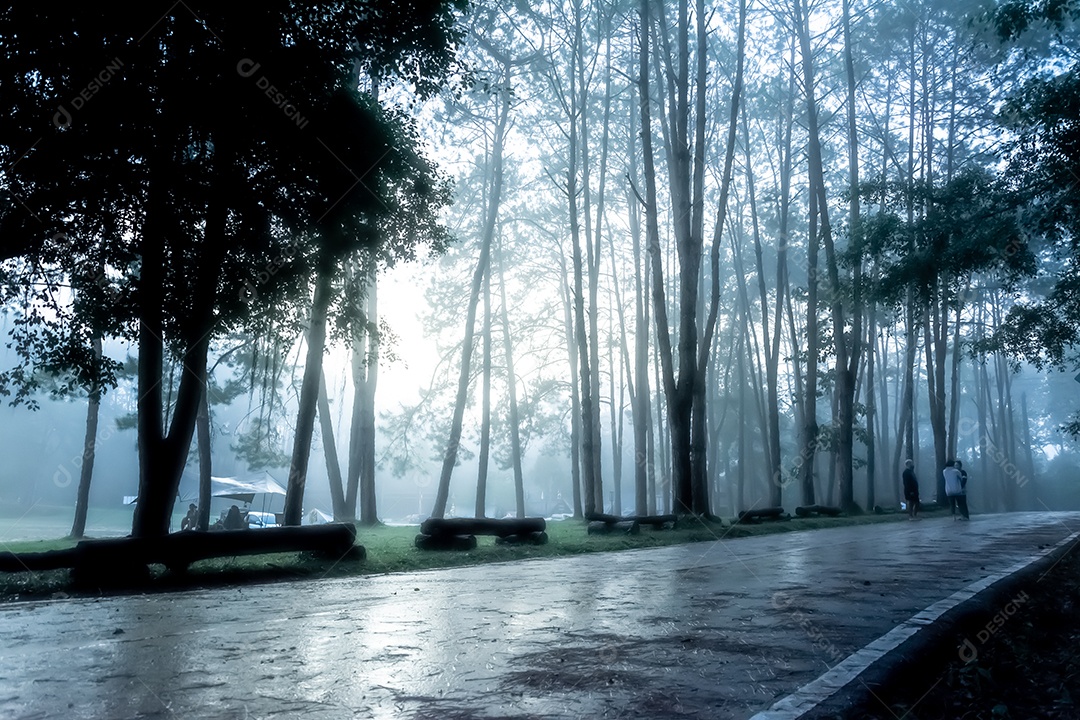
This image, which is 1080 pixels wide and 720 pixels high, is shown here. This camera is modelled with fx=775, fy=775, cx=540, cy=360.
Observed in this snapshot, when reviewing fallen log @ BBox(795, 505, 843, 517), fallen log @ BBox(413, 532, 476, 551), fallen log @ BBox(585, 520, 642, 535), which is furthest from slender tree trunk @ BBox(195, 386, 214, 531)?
fallen log @ BBox(795, 505, 843, 517)

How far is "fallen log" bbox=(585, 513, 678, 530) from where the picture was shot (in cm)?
1522

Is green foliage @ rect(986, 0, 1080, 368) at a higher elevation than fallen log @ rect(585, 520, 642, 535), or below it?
higher

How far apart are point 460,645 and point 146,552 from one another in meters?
5.25

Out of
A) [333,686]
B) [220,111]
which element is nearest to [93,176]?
[220,111]

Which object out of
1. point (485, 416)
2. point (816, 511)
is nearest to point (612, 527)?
point (816, 511)

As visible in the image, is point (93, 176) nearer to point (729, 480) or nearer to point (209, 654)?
point (209, 654)

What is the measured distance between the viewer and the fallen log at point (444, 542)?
11.3 m

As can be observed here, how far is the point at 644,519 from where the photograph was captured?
15352 mm

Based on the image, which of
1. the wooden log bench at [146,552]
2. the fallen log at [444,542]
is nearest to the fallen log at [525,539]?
the fallen log at [444,542]

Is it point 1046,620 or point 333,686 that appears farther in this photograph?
point 1046,620

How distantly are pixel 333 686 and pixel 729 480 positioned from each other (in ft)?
151

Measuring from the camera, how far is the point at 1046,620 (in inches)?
217

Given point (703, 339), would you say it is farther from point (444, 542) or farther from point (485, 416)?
point (485, 416)

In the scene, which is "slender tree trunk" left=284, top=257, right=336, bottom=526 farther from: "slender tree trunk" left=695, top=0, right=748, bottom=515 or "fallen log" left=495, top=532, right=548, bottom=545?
"slender tree trunk" left=695, top=0, right=748, bottom=515
